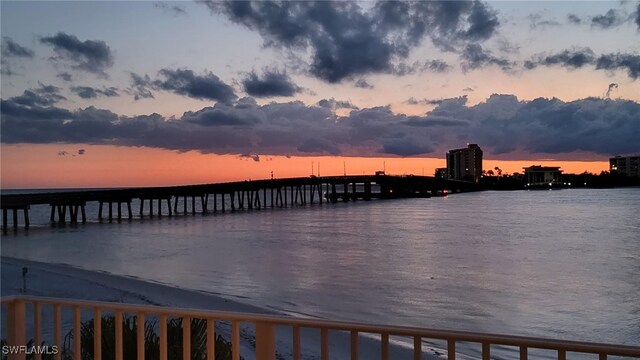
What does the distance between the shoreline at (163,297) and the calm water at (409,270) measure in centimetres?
151

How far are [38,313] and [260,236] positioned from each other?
43.8 meters

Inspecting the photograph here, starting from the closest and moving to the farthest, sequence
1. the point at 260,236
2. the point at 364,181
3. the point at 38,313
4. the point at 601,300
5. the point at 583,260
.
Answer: the point at 38,313, the point at 601,300, the point at 583,260, the point at 260,236, the point at 364,181

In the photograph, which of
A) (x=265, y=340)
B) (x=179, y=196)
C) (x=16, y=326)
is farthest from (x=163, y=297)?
(x=179, y=196)

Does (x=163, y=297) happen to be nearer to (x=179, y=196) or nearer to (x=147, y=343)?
(x=147, y=343)

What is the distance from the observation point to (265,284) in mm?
22656

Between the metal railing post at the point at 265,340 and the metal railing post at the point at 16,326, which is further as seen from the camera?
the metal railing post at the point at 16,326

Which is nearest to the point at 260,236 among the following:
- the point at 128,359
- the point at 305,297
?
the point at 305,297

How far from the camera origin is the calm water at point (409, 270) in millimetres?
16750

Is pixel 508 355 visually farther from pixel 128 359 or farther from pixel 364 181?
pixel 364 181

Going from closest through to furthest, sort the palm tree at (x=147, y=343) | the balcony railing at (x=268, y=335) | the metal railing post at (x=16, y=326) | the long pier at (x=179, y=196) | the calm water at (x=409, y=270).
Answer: the balcony railing at (x=268, y=335), the metal railing post at (x=16, y=326), the palm tree at (x=147, y=343), the calm water at (x=409, y=270), the long pier at (x=179, y=196)

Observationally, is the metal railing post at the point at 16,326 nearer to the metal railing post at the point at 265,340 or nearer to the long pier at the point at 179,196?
the metal railing post at the point at 265,340

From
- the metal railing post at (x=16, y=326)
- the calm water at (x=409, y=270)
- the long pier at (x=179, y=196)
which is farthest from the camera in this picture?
the long pier at (x=179, y=196)

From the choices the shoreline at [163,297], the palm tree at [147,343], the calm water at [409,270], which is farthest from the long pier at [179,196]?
the palm tree at [147,343]

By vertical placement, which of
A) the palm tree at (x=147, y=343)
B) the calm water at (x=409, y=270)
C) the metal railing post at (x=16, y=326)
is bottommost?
the calm water at (x=409, y=270)
